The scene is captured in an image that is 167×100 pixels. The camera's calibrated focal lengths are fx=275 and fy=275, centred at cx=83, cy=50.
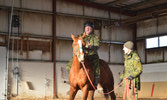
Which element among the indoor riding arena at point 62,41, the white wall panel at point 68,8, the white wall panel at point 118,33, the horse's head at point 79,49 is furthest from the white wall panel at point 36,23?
the horse's head at point 79,49

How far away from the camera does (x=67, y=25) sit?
13.1 m

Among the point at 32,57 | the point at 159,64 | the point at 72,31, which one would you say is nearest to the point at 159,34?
the point at 159,64

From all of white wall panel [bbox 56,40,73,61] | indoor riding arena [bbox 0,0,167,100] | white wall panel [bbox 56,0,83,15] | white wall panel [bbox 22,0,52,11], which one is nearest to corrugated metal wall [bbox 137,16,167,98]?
indoor riding arena [bbox 0,0,167,100]

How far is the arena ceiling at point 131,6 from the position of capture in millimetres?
13258

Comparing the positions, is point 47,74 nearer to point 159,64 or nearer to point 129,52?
point 159,64

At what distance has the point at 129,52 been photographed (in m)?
4.80

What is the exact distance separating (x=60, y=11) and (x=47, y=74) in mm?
3012

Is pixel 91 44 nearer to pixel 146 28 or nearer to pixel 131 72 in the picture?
pixel 131 72

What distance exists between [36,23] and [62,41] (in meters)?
1.55

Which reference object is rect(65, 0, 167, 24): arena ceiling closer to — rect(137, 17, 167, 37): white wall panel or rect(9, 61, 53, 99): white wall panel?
rect(137, 17, 167, 37): white wall panel

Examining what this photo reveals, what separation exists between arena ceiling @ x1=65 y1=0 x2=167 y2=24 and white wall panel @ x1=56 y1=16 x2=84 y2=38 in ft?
3.04

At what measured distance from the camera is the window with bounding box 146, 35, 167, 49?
13.8m

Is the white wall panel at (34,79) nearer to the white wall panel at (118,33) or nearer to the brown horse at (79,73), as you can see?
the white wall panel at (118,33)

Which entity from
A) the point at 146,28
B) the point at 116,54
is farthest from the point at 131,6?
the point at 116,54
